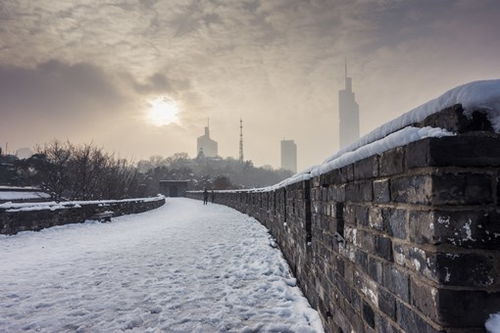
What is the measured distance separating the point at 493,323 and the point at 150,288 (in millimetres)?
4141

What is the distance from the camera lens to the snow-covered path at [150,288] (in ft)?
11.2

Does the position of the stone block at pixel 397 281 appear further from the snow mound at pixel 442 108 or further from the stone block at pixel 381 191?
the snow mound at pixel 442 108

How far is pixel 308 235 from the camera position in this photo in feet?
13.2

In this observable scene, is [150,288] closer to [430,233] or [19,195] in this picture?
[430,233]

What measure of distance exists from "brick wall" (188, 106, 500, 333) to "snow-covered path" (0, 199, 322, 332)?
5.46ft

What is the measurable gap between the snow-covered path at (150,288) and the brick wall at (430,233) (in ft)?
5.46

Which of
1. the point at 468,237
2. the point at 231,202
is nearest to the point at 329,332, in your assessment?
the point at 468,237

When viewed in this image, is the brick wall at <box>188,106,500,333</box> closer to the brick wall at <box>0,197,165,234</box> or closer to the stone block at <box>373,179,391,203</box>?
the stone block at <box>373,179,391,203</box>

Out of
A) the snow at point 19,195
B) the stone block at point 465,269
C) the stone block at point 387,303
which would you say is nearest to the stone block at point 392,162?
the stone block at point 465,269

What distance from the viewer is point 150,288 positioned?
4.53m

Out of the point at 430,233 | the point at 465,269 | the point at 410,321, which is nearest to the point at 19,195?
the point at 410,321

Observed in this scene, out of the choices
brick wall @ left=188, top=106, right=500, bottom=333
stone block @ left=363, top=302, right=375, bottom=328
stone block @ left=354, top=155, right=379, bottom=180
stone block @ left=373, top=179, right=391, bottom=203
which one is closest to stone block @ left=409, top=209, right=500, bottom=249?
brick wall @ left=188, top=106, right=500, bottom=333

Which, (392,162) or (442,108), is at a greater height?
(442,108)

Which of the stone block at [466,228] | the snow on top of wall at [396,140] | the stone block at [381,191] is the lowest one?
the stone block at [466,228]
